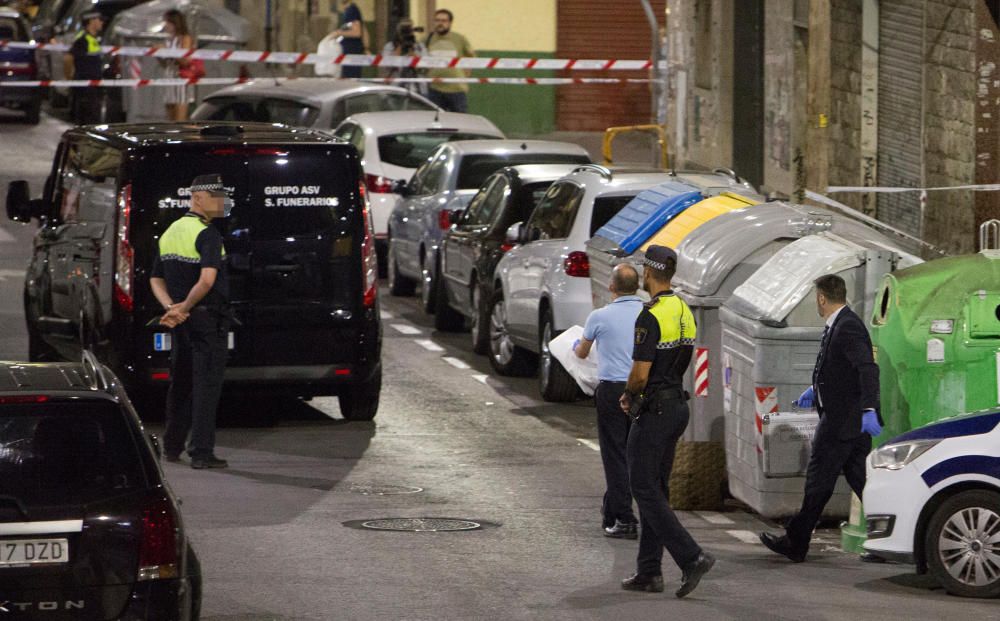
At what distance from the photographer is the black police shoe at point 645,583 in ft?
32.3

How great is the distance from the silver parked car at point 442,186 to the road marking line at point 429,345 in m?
0.66

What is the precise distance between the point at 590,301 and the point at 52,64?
28480 millimetres

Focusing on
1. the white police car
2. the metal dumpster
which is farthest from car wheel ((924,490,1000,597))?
the metal dumpster

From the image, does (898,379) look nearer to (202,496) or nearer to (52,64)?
(202,496)

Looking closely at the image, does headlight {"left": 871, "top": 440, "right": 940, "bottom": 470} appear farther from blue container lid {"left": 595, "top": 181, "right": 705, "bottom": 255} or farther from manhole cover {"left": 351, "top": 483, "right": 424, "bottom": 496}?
blue container lid {"left": 595, "top": 181, "right": 705, "bottom": 255}

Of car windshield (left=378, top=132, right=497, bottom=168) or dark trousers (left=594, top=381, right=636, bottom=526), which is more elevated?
car windshield (left=378, top=132, right=497, bottom=168)

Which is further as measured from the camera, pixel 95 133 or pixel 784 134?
pixel 784 134

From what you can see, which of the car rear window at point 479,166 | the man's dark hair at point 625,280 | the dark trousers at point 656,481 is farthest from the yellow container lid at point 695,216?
the car rear window at point 479,166

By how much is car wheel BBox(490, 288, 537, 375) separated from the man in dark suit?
21.2ft

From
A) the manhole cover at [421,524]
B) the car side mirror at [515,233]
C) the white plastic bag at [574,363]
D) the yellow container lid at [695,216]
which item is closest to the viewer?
the manhole cover at [421,524]

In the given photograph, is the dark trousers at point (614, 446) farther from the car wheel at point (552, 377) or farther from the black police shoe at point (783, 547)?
the car wheel at point (552, 377)

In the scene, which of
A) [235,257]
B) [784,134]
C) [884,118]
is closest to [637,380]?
[235,257]

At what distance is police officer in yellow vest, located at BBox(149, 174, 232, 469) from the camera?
42.7ft

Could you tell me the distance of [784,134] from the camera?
26016 mm
